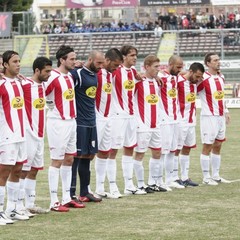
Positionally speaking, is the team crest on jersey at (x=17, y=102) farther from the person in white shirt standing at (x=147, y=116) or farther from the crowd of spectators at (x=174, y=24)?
the crowd of spectators at (x=174, y=24)

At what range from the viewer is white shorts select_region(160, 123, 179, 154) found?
14773mm

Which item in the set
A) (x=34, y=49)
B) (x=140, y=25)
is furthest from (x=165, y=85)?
(x=140, y=25)

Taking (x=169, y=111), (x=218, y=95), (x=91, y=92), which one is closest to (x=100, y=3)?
(x=218, y=95)

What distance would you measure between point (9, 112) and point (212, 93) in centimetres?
499

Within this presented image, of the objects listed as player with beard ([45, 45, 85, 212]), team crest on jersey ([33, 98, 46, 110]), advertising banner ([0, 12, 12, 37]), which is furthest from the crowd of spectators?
team crest on jersey ([33, 98, 46, 110])

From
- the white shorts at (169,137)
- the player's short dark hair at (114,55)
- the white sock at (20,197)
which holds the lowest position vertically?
the white sock at (20,197)

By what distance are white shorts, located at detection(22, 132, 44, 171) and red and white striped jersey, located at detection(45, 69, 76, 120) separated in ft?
Answer: 1.97

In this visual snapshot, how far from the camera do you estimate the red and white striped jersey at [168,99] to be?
48.6 feet

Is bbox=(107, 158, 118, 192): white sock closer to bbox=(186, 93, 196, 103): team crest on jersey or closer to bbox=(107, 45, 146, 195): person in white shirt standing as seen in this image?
bbox=(107, 45, 146, 195): person in white shirt standing

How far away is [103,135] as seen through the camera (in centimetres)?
Answer: 1365

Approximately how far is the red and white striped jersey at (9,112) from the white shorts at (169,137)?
3.90 metres

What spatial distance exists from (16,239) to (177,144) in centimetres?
537

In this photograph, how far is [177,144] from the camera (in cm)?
1513

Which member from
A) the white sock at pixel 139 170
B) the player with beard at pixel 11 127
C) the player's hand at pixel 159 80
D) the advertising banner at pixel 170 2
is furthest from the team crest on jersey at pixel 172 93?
the advertising banner at pixel 170 2
